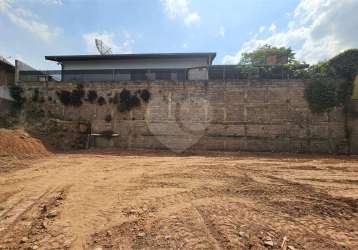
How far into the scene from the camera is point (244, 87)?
1639 centimetres

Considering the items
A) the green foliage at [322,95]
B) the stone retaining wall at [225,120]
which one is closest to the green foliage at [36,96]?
the stone retaining wall at [225,120]

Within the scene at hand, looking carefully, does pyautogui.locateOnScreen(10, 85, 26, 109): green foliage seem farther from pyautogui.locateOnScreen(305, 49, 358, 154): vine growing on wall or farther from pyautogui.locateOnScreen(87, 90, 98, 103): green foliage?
pyautogui.locateOnScreen(305, 49, 358, 154): vine growing on wall

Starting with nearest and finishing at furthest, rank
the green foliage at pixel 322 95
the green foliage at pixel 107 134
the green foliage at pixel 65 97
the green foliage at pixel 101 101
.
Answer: the green foliage at pixel 322 95 → the green foliage at pixel 107 134 → the green foliage at pixel 101 101 → the green foliage at pixel 65 97

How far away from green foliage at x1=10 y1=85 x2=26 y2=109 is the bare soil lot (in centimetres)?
1112

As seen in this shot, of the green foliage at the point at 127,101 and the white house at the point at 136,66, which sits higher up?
the white house at the point at 136,66

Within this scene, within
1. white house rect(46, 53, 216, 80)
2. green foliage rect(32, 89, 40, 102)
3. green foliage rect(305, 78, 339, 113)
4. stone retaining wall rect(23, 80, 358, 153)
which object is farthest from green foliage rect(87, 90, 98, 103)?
green foliage rect(305, 78, 339, 113)

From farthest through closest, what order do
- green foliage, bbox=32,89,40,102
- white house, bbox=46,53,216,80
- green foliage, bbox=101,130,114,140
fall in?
white house, bbox=46,53,216,80
green foliage, bbox=32,89,40,102
green foliage, bbox=101,130,114,140

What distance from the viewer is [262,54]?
19.9 m

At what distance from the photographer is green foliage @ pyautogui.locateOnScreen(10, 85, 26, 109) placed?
17844 mm

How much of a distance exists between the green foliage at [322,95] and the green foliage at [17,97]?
61.1 ft

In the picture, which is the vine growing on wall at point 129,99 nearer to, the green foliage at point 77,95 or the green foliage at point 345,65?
the green foliage at point 77,95

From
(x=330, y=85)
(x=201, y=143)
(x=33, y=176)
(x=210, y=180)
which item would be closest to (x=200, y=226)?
(x=210, y=180)

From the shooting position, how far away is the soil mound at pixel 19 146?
11062 millimetres

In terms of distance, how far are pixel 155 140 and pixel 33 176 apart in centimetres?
878
